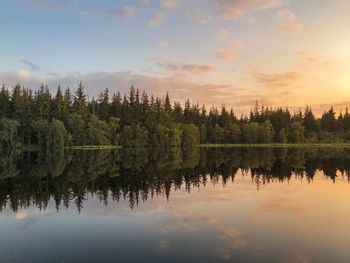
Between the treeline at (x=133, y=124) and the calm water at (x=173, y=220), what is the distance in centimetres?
6731

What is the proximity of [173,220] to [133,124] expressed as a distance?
10363 centimetres

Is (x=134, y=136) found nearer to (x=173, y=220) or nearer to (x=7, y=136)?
(x=7, y=136)

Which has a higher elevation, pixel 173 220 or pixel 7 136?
pixel 7 136

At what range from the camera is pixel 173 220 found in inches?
875

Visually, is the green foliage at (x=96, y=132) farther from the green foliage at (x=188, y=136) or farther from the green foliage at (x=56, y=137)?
the green foliage at (x=188, y=136)

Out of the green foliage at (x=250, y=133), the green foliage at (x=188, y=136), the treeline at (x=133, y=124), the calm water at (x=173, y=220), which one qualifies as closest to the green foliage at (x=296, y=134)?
the treeline at (x=133, y=124)

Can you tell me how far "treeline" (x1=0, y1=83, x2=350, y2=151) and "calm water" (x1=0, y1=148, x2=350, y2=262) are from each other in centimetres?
6731

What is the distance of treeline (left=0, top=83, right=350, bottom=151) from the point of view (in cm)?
10644

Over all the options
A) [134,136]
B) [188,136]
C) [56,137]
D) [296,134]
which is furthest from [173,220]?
[296,134]

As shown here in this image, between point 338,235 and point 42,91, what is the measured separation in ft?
368

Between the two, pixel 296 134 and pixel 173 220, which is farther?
pixel 296 134

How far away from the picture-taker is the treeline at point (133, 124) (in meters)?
106

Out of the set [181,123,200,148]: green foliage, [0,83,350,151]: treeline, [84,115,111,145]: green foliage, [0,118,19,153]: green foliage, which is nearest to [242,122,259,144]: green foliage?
[0,83,350,151]: treeline

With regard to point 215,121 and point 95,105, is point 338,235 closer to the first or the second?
point 95,105
